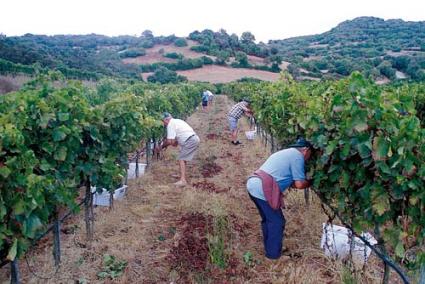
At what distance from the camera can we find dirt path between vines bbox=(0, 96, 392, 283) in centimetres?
460

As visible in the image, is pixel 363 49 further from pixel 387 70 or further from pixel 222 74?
pixel 387 70

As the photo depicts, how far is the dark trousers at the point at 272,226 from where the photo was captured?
15.6 ft

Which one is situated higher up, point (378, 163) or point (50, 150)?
point (378, 163)

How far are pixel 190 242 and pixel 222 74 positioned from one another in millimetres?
62326

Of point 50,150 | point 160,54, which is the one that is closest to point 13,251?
point 50,150

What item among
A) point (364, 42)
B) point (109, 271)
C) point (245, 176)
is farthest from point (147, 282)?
point (364, 42)

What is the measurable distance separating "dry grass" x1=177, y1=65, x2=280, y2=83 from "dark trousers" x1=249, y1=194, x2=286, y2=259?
187 ft

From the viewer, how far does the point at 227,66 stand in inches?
2862

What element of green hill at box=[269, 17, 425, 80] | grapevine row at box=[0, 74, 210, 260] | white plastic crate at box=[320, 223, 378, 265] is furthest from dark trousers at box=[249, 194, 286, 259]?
green hill at box=[269, 17, 425, 80]

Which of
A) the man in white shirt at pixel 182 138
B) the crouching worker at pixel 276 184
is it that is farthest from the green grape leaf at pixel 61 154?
the man in white shirt at pixel 182 138

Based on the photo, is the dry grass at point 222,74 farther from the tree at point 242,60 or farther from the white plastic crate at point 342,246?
the white plastic crate at point 342,246

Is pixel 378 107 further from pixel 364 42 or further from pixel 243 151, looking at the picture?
pixel 364 42

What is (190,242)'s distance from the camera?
5.35 metres

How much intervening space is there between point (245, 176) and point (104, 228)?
3.83m
